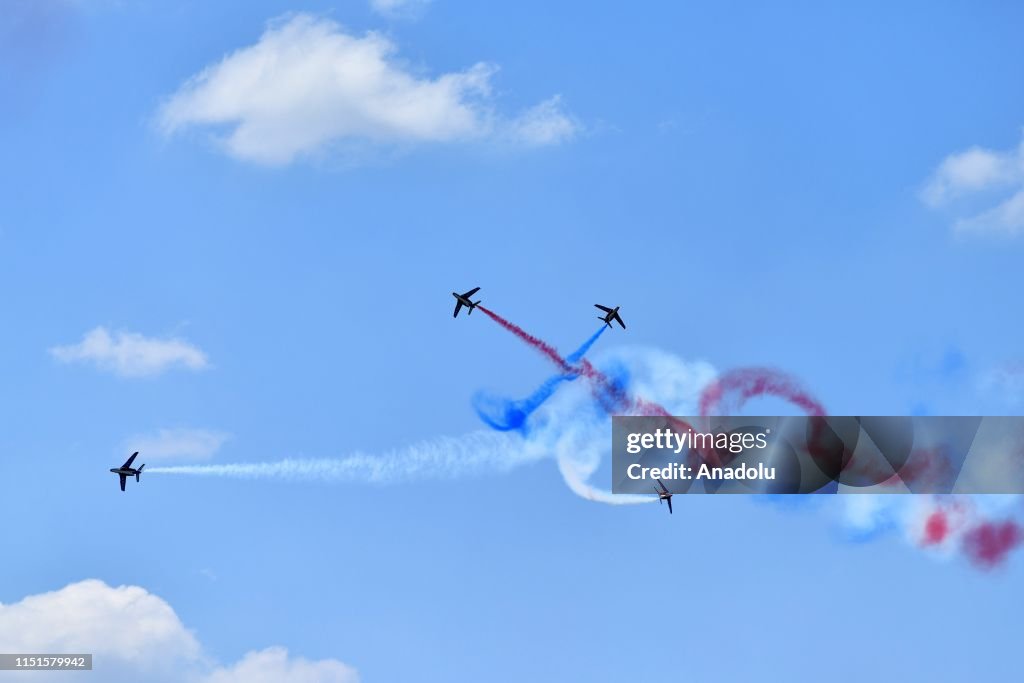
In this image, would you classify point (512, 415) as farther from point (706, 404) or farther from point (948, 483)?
point (948, 483)

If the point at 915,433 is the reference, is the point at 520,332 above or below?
above

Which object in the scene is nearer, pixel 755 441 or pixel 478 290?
pixel 755 441

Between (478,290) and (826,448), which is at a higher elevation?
(478,290)

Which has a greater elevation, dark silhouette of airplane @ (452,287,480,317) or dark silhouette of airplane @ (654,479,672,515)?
dark silhouette of airplane @ (452,287,480,317)

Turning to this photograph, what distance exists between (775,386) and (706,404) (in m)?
6.69

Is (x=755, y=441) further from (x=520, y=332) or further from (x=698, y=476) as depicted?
(x=520, y=332)

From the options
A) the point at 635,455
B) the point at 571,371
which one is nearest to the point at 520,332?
the point at 571,371

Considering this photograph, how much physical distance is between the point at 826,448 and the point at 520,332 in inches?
1217

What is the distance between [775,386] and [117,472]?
6370cm

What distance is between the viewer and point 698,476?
160 meters

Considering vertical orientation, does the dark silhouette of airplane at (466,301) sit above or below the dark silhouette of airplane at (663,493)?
above

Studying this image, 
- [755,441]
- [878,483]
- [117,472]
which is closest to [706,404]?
[755,441]

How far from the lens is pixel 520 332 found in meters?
170

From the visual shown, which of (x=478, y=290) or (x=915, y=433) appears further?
(x=478, y=290)
